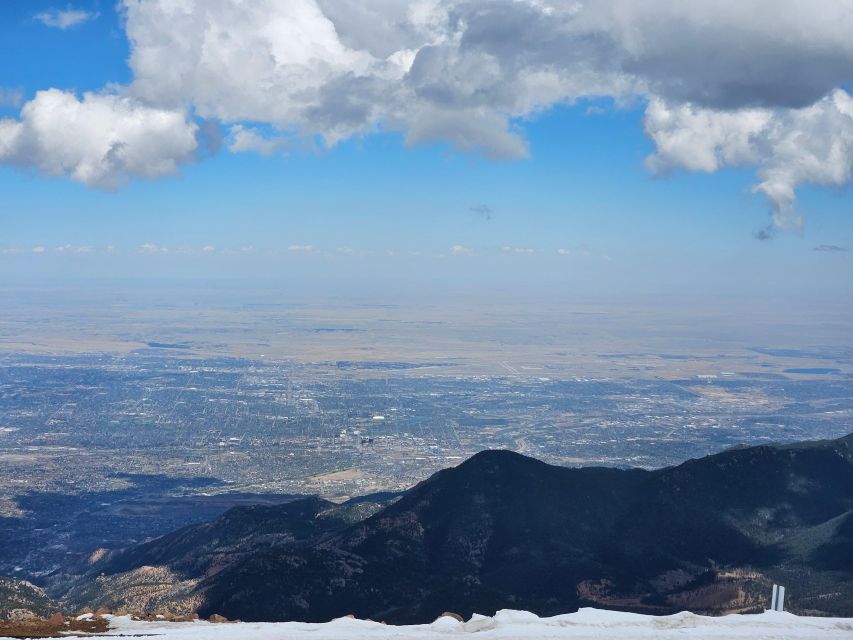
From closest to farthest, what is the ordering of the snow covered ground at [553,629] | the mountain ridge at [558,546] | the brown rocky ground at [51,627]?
1. the snow covered ground at [553,629]
2. the brown rocky ground at [51,627]
3. the mountain ridge at [558,546]

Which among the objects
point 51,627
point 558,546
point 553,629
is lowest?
point 558,546

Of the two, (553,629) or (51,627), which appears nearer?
(553,629)

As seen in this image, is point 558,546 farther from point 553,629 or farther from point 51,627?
point 51,627

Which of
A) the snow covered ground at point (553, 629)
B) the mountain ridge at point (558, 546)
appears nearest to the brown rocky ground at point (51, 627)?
the snow covered ground at point (553, 629)

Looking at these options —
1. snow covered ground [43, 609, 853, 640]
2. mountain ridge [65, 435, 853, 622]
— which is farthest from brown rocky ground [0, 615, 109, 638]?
mountain ridge [65, 435, 853, 622]

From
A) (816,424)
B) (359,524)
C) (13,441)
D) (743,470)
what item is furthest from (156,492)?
(816,424)

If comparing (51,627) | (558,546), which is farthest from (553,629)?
(558,546)

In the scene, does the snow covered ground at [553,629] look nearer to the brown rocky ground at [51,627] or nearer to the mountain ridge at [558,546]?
the brown rocky ground at [51,627]

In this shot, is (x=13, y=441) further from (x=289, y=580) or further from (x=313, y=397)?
(x=289, y=580)

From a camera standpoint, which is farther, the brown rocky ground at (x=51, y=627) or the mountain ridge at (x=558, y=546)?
the mountain ridge at (x=558, y=546)
